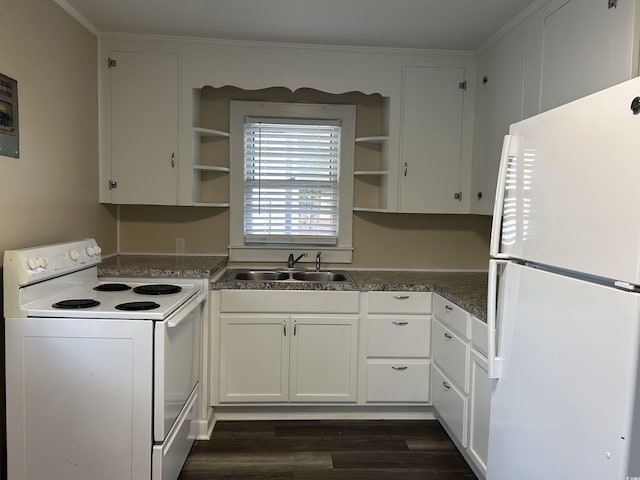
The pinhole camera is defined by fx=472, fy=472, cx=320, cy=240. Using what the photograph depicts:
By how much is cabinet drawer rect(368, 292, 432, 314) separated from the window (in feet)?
2.10

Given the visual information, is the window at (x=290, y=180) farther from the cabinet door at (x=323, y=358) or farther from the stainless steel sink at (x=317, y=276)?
the cabinet door at (x=323, y=358)

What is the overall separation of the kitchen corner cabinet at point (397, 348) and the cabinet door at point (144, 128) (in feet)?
4.95

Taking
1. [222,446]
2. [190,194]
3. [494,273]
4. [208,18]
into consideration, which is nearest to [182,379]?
[222,446]

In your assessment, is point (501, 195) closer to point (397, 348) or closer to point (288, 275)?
point (397, 348)

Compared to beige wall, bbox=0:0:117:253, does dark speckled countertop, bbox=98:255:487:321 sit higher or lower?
lower

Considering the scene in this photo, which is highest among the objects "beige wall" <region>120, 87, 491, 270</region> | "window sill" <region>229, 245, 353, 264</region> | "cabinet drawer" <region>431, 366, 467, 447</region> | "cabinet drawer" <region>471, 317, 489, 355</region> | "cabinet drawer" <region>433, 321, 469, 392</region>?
"beige wall" <region>120, 87, 491, 270</region>

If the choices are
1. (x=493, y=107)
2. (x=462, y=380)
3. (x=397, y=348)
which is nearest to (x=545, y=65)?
(x=493, y=107)

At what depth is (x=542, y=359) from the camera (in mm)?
1359

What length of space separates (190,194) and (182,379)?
1.26 m

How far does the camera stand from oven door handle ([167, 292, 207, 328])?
1969mm

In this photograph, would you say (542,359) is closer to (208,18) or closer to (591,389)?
(591,389)

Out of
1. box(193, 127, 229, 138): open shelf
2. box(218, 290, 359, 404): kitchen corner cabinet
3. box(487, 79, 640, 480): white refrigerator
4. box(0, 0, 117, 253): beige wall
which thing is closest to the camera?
box(487, 79, 640, 480): white refrigerator

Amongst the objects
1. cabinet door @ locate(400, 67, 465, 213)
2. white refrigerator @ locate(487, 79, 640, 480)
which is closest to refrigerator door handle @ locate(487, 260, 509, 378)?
white refrigerator @ locate(487, 79, 640, 480)

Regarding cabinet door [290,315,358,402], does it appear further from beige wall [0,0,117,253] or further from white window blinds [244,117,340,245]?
beige wall [0,0,117,253]
